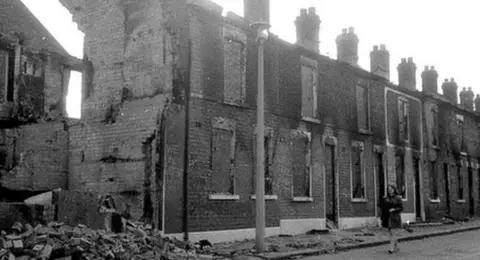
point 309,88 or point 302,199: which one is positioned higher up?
point 309,88

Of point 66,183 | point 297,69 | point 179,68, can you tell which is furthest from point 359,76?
point 66,183

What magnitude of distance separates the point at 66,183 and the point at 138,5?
5917 mm

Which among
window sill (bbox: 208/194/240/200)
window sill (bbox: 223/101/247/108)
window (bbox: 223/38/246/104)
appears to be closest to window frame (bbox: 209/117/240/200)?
window sill (bbox: 208/194/240/200)

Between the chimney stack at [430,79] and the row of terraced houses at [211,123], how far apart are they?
10.6 m

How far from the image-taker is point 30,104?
852 inches

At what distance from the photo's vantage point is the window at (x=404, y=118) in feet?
89.3

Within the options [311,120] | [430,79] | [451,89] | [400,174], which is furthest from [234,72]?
[451,89]

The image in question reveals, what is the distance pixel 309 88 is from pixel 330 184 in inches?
150

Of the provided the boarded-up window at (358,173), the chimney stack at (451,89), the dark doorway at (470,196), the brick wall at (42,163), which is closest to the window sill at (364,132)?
the boarded-up window at (358,173)

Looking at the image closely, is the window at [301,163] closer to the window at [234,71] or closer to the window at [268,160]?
the window at [268,160]

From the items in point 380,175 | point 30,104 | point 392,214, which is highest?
point 30,104

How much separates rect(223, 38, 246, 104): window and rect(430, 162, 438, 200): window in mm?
16235

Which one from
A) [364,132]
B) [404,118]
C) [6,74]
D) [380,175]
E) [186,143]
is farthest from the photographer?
[404,118]

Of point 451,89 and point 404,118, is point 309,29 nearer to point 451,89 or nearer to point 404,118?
point 404,118
